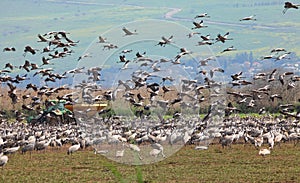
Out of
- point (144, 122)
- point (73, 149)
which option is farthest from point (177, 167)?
point (144, 122)

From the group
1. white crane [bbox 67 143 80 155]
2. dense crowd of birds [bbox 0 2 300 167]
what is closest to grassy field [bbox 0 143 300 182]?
white crane [bbox 67 143 80 155]

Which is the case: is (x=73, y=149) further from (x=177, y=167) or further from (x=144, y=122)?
(x=144, y=122)

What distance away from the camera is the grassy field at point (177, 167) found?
59.8ft

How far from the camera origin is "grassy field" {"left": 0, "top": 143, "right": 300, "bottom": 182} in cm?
1823

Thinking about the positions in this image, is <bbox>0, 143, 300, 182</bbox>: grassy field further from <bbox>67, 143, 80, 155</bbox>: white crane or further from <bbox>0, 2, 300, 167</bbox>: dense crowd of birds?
<bbox>0, 2, 300, 167</bbox>: dense crowd of birds

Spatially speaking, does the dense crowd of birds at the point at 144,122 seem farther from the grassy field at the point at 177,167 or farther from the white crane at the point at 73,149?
the grassy field at the point at 177,167

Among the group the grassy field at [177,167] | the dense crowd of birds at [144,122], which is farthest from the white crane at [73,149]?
the grassy field at [177,167]

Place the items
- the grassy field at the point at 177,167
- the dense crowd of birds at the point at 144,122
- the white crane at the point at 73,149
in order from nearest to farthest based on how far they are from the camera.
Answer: the grassy field at the point at 177,167 → the white crane at the point at 73,149 → the dense crowd of birds at the point at 144,122

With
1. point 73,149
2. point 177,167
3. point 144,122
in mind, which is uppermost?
point 177,167

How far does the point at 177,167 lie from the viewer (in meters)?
20.4

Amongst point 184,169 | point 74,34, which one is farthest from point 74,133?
point 74,34

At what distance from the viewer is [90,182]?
17.7m

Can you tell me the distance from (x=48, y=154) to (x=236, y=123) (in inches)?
439

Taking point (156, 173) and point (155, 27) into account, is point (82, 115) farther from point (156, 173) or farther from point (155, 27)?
point (156, 173)
